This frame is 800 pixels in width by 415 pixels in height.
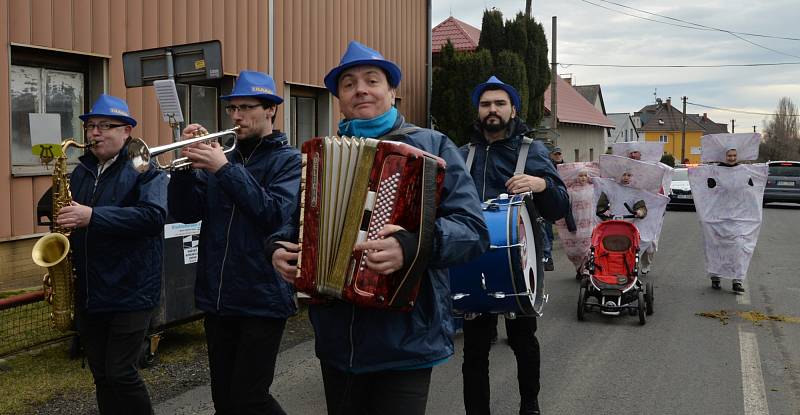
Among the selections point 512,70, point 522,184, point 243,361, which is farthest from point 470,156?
point 512,70

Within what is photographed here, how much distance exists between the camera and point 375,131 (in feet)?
9.12

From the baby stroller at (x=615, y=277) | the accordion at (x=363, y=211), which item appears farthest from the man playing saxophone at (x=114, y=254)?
the baby stroller at (x=615, y=277)

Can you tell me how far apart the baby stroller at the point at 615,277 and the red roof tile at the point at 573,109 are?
76.8 ft

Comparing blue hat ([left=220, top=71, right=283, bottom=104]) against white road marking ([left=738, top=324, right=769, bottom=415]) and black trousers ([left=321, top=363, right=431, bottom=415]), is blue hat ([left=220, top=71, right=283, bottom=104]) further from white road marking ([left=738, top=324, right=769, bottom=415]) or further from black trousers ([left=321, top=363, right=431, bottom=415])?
white road marking ([left=738, top=324, right=769, bottom=415])

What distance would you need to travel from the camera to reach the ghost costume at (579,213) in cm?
1057

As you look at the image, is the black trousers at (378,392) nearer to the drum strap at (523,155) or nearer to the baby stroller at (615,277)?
the drum strap at (523,155)

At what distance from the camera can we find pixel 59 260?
12.7ft

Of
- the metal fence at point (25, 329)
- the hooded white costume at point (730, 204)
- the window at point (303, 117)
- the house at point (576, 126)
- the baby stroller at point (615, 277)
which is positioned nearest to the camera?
the metal fence at point (25, 329)

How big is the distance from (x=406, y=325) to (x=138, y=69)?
3912 mm

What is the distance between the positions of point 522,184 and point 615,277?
4601 millimetres

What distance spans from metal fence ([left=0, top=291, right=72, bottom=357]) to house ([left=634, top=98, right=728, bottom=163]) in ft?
319

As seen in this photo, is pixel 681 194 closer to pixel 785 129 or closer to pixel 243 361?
pixel 243 361

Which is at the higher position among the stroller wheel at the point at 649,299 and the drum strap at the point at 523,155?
A: the drum strap at the point at 523,155

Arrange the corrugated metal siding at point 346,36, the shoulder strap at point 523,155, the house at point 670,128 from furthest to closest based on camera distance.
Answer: the house at point 670,128
the corrugated metal siding at point 346,36
the shoulder strap at point 523,155
